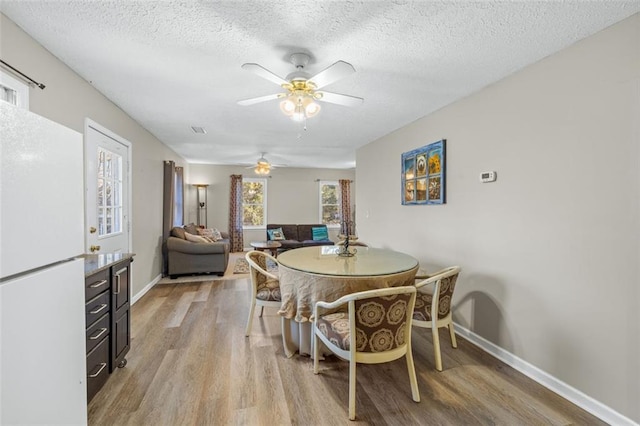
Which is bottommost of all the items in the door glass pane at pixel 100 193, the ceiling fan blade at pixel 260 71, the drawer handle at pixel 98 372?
the drawer handle at pixel 98 372

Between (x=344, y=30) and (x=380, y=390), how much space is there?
2.44 m

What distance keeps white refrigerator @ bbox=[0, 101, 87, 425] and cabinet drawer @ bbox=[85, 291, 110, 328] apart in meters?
0.57

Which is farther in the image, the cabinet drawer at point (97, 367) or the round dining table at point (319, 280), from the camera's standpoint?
the round dining table at point (319, 280)

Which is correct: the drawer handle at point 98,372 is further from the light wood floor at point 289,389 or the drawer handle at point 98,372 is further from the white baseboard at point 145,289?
the white baseboard at point 145,289

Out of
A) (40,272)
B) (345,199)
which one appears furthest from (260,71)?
(345,199)

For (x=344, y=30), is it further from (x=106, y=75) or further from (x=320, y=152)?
(x=320, y=152)

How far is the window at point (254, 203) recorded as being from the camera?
8.51 meters

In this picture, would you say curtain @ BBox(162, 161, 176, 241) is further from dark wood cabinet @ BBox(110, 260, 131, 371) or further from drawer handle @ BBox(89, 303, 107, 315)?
drawer handle @ BBox(89, 303, 107, 315)

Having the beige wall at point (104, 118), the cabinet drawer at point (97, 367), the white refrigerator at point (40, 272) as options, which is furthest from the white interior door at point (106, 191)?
the white refrigerator at point (40, 272)

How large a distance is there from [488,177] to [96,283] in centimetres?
316

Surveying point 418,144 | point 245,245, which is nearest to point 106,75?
point 418,144

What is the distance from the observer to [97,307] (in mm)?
1906

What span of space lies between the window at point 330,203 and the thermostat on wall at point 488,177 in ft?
20.8

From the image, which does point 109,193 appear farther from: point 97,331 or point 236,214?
point 236,214
